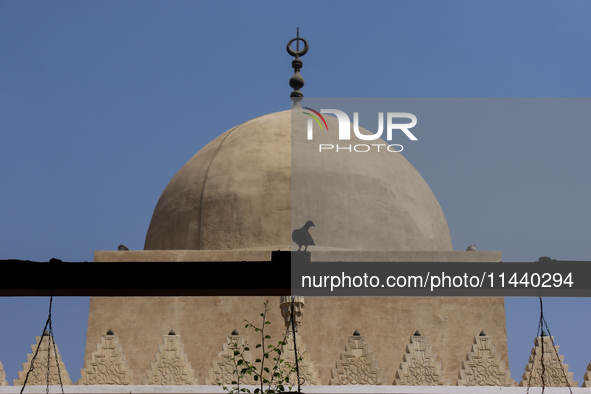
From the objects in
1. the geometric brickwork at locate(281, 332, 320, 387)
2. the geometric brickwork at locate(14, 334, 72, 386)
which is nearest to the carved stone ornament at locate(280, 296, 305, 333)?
the geometric brickwork at locate(281, 332, 320, 387)

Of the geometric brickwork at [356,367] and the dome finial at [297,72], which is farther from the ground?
the dome finial at [297,72]

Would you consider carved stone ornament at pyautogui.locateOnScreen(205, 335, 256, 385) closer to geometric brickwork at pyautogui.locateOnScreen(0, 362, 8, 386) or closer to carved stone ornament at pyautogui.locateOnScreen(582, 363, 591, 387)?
geometric brickwork at pyautogui.locateOnScreen(0, 362, 8, 386)

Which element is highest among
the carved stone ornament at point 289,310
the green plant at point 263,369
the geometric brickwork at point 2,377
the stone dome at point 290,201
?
the stone dome at point 290,201

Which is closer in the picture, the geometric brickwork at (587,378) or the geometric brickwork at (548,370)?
the geometric brickwork at (548,370)

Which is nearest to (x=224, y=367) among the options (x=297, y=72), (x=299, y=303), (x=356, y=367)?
(x=299, y=303)

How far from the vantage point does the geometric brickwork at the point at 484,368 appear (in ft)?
36.3

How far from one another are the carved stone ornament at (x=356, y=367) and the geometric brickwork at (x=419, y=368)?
0.45 metres

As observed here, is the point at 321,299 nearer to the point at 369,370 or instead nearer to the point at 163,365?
the point at 369,370

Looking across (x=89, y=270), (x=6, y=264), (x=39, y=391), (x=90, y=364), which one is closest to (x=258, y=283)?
(x=89, y=270)

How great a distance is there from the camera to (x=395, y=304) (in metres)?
12.4

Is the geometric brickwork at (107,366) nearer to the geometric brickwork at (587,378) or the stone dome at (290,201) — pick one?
the stone dome at (290,201)

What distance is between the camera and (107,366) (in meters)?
11.3

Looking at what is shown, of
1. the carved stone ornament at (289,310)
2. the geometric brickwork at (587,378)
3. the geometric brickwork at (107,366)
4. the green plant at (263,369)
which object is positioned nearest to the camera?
the green plant at (263,369)

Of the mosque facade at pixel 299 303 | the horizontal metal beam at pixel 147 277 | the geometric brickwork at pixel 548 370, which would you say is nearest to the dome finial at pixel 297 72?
the mosque facade at pixel 299 303
